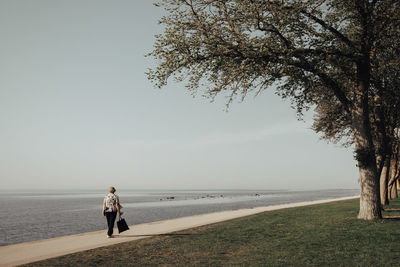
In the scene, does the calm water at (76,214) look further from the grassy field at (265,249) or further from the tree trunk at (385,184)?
the tree trunk at (385,184)

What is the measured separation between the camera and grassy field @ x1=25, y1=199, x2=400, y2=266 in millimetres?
9539

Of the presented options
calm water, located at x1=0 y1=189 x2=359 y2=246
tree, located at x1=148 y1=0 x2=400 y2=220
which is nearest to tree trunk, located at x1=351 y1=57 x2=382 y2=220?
tree, located at x1=148 y1=0 x2=400 y2=220

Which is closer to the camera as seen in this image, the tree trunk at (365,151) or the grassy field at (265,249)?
the grassy field at (265,249)

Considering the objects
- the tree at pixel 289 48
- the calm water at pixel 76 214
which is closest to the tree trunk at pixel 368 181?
the tree at pixel 289 48

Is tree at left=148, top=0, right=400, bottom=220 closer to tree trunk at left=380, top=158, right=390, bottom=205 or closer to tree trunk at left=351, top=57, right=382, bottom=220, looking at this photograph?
tree trunk at left=351, top=57, right=382, bottom=220

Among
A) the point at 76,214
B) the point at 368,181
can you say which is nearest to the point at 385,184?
the point at 368,181

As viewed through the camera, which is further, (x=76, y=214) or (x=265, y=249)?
(x=76, y=214)

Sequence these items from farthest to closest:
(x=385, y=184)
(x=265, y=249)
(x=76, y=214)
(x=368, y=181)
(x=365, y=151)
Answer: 1. (x=76, y=214)
2. (x=385, y=184)
3. (x=368, y=181)
4. (x=365, y=151)
5. (x=265, y=249)

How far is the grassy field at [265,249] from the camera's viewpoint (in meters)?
9.54

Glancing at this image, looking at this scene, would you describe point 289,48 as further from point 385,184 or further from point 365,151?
point 385,184

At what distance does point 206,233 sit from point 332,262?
7.10 m

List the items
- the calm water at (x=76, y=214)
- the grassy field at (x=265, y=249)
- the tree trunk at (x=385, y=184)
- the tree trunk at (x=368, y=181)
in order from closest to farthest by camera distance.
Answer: the grassy field at (x=265, y=249), the tree trunk at (x=368, y=181), the tree trunk at (x=385, y=184), the calm water at (x=76, y=214)

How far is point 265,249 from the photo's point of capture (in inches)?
440

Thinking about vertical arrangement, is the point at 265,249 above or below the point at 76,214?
above
